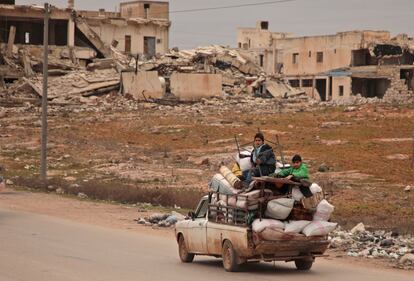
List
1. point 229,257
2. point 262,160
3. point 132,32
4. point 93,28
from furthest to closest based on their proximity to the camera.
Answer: point 132,32 → point 93,28 → point 262,160 → point 229,257

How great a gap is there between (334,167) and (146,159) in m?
8.91

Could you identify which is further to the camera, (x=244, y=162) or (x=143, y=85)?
(x=143, y=85)

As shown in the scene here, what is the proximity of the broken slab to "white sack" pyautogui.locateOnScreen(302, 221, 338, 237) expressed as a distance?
58.5 metres

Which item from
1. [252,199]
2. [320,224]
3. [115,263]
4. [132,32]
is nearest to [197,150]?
[115,263]

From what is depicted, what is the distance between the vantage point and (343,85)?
84562 millimetres

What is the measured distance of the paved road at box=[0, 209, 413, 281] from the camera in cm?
1458

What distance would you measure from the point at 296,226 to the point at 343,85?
71052 millimetres

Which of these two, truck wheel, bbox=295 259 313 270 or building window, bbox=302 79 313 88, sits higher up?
building window, bbox=302 79 313 88

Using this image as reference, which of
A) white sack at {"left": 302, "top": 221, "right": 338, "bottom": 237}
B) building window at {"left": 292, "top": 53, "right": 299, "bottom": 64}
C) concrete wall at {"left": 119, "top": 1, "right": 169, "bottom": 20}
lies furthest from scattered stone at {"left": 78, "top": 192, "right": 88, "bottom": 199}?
building window at {"left": 292, "top": 53, "right": 299, "bottom": 64}


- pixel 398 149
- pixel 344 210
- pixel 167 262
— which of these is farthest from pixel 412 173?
pixel 167 262

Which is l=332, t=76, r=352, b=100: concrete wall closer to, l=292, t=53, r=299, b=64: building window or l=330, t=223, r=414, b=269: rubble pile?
l=292, t=53, r=299, b=64: building window

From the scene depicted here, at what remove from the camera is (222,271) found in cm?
1526

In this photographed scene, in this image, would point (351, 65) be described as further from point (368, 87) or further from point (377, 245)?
point (377, 245)

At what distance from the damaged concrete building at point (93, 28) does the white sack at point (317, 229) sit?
210 ft
